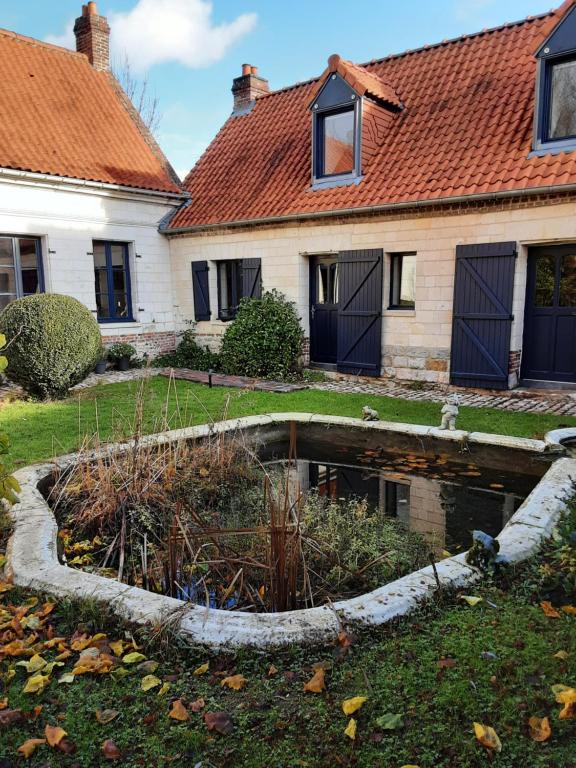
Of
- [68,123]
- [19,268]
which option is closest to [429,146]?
[68,123]

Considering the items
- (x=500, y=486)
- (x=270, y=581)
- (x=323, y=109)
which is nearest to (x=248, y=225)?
(x=323, y=109)

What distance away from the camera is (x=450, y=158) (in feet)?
30.7

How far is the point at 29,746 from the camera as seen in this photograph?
2055 millimetres

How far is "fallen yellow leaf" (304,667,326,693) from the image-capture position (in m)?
2.34

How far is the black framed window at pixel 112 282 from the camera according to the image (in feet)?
40.8

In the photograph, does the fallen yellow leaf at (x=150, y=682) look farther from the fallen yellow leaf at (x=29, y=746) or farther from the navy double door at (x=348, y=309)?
the navy double door at (x=348, y=309)

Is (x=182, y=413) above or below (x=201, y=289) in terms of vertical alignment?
below

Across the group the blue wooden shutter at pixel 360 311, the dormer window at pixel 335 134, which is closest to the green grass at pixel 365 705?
the blue wooden shutter at pixel 360 311

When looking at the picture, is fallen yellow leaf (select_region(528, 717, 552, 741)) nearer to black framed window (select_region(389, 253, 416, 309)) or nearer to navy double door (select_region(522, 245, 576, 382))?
navy double door (select_region(522, 245, 576, 382))

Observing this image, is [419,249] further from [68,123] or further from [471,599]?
[68,123]

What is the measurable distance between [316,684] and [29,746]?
110 centimetres

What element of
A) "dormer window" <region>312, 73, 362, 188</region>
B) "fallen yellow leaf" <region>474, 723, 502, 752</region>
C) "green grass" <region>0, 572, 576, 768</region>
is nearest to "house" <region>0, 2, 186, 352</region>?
"dormer window" <region>312, 73, 362, 188</region>

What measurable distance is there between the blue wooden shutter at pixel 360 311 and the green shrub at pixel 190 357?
3139 mm

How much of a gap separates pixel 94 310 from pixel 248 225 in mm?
3706
